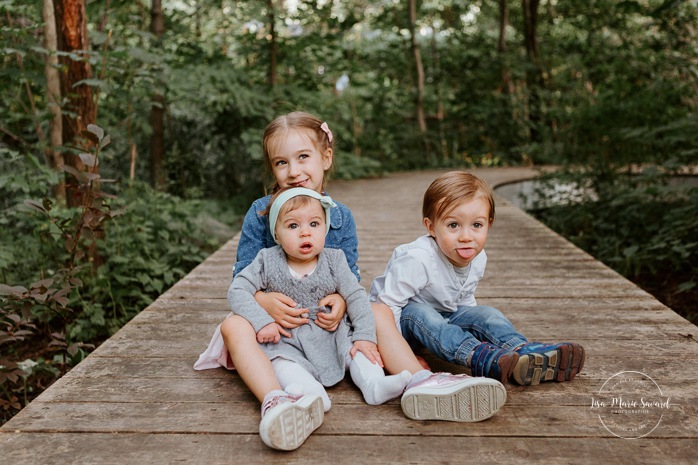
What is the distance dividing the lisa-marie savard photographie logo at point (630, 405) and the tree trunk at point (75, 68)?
342 centimetres

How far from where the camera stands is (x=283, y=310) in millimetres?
2162

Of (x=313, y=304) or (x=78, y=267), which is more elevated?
(x=313, y=304)

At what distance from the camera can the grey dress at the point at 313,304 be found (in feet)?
7.06

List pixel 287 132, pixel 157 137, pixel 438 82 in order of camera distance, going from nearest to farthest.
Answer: pixel 287 132
pixel 157 137
pixel 438 82

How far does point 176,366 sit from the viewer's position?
2.38m

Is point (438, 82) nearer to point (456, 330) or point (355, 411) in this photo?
point (456, 330)

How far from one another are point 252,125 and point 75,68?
16.0ft

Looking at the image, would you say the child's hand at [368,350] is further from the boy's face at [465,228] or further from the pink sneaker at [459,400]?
Answer: the boy's face at [465,228]

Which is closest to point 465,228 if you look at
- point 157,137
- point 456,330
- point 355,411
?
point 456,330

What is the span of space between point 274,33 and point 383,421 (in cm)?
792

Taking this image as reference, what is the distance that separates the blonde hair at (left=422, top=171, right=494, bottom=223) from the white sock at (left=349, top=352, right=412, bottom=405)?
66 centimetres

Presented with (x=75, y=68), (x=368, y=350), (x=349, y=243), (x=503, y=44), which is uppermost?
(x=503, y=44)

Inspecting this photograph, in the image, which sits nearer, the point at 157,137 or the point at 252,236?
the point at 252,236

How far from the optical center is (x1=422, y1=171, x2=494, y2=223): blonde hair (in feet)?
7.50
